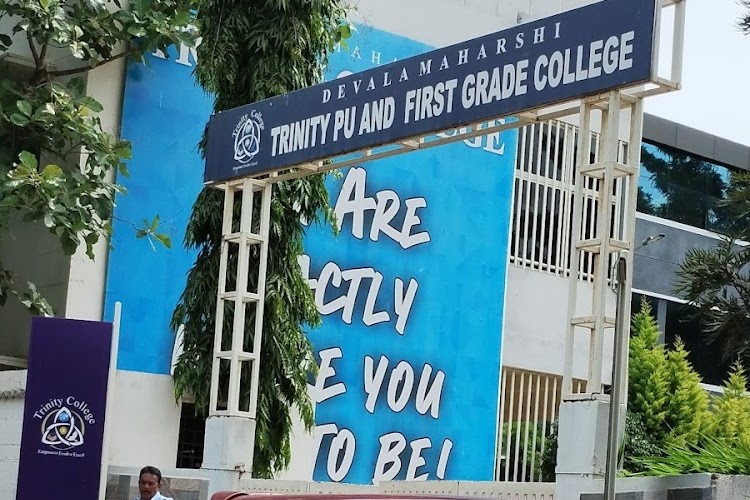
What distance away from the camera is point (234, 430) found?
42.4 feet

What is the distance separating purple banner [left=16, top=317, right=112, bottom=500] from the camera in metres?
11.1

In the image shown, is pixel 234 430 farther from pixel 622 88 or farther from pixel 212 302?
pixel 622 88

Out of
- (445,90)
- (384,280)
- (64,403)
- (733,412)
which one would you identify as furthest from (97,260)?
(733,412)

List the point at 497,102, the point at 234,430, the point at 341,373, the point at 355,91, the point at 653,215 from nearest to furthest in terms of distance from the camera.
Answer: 1. the point at 497,102
2. the point at 355,91
3. the point at 234,430
4. the point at 341,373
5. the point at 653,215

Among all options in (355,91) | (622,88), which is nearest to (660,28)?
(622,88)

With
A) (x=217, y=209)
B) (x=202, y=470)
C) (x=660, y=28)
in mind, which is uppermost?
(x=660, y=28)

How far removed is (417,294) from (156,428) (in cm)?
451

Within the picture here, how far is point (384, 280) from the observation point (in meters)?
18.0

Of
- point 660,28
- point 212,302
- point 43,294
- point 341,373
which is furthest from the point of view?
point 341,373

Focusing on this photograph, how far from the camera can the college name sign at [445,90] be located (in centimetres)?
992

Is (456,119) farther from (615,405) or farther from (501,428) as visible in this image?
(501,428)

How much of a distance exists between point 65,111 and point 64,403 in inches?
164

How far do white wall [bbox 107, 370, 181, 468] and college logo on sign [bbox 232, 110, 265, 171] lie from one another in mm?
3163

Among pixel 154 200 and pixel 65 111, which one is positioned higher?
pixel 65 111
